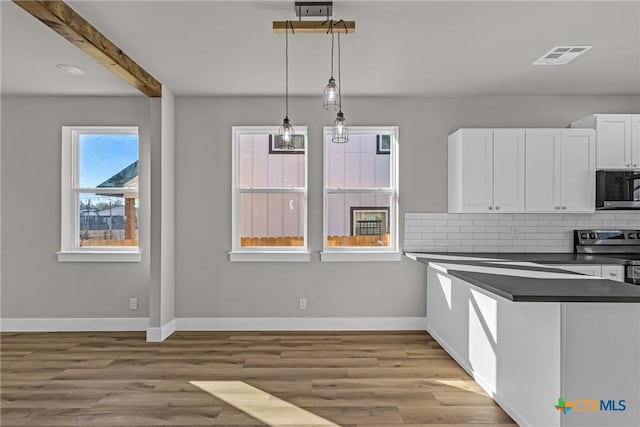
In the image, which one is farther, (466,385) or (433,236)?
(433,236)

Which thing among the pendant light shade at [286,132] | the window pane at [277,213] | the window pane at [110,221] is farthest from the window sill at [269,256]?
the pendant light shade at [286,132]

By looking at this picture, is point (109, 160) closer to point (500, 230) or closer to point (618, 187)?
point (500, 230)

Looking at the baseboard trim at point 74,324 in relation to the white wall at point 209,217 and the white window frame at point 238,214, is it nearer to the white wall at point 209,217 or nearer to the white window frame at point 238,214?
the white wall at point 209,217

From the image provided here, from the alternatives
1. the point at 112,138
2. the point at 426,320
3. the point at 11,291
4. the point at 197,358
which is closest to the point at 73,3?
the point at 112,138

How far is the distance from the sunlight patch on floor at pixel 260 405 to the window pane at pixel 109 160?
2731 millimetres

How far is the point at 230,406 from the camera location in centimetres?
312

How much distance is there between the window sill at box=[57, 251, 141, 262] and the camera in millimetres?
5086

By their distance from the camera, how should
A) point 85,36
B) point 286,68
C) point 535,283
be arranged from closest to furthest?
1. point 535,283
2. point 85,36
3. point 286,68

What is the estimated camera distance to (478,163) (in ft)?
15.4

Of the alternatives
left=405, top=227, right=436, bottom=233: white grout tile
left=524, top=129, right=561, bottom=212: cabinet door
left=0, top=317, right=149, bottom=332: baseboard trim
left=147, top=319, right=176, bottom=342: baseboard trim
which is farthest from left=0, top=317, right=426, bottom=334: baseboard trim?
left=524, top=129, right=561, bottom=212: cabinet door

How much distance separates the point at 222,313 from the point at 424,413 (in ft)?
9.00

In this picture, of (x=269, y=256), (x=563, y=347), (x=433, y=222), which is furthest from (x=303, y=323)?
(x=563, y=347)

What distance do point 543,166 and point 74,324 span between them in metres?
5.26

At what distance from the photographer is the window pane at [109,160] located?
526 cm
